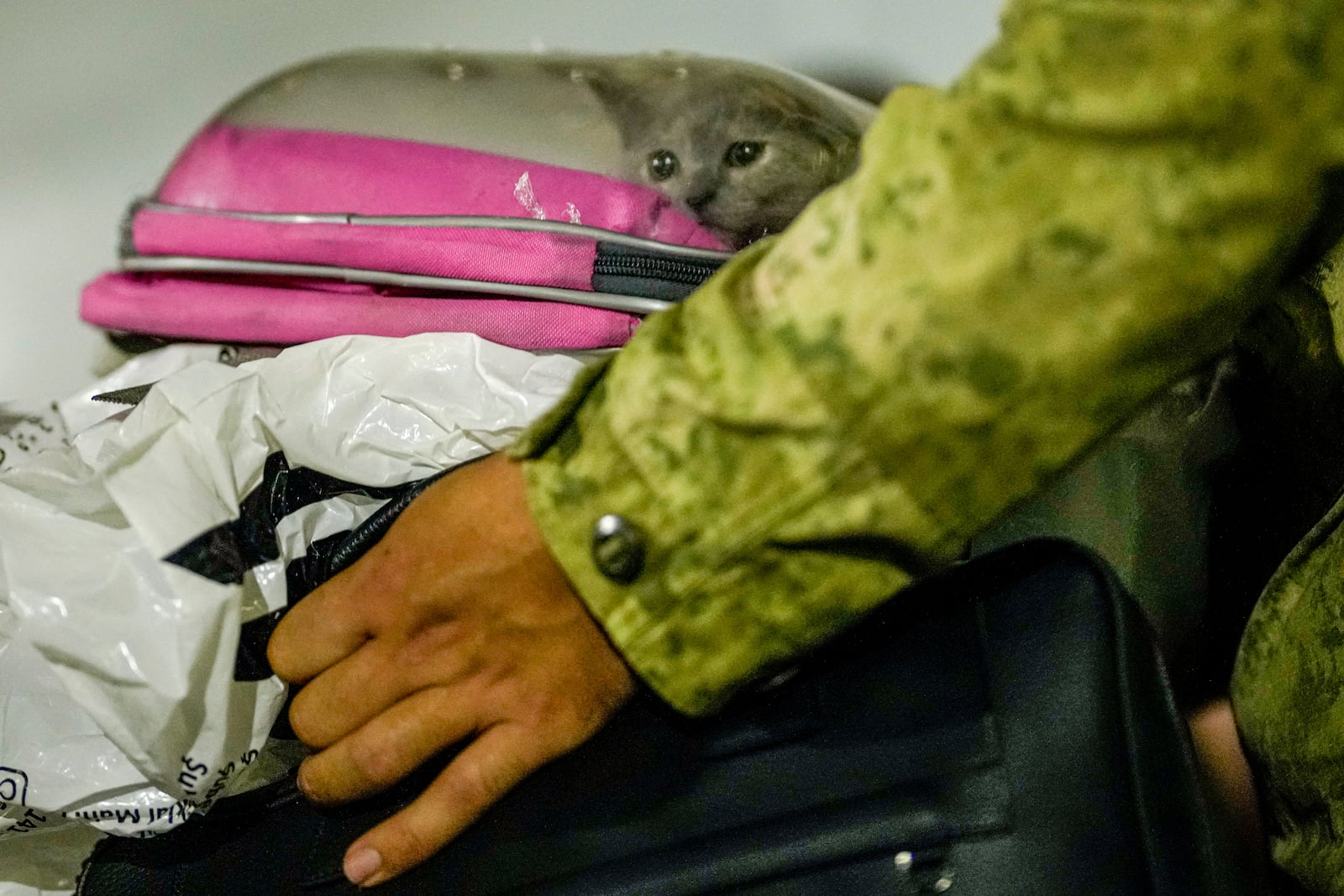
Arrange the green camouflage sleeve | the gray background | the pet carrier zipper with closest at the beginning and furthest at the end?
the green camouflage sleeve < the pet carrier zipper < the gray background

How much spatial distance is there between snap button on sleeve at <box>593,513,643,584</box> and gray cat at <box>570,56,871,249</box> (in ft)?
0.86

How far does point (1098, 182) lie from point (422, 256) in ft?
1.14

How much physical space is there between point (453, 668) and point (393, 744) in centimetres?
4

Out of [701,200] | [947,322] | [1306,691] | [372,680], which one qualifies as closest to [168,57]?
[701,200]

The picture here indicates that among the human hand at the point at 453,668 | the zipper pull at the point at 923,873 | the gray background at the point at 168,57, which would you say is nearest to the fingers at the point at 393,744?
the human hand at the point at 453,668

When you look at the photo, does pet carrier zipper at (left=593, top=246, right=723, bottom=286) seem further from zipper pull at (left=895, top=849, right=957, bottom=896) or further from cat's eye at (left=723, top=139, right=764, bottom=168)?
zipper pull at (left=895, top=849, right=957, bottom=896)

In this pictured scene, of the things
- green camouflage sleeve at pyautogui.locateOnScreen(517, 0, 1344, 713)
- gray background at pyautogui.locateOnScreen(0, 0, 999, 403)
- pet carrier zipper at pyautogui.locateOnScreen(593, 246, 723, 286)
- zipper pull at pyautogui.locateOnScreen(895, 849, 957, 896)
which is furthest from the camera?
gray background at pyautogui.locateOnScreen(0, 0, 999, 403)

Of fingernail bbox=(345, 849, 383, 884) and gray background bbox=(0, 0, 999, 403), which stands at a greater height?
gray background bbox=(0, 0, 999, 403)

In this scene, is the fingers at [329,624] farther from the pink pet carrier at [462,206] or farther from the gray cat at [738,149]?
the gray cat at [738,149]

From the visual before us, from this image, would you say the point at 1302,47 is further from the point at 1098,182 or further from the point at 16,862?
the point at 16,862

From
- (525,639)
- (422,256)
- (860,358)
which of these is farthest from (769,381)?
(422,256)

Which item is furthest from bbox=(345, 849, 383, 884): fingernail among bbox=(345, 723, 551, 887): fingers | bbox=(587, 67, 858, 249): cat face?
bbox=(587, 67, 858, 249): cat face

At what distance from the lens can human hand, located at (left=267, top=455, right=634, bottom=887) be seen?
38cm

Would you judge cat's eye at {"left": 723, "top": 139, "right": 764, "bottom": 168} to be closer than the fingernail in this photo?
No
